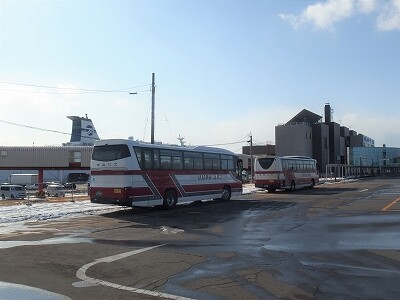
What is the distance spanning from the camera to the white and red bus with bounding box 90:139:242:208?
65.4 feet

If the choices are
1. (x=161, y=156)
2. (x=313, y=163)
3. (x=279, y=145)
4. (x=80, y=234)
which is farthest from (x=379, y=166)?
(x=80, y=234)

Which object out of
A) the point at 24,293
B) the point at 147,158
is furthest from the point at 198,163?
the point at 24,293

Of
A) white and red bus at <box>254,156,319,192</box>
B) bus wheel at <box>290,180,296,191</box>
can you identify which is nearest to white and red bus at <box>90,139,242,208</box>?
→ white and red bus at <box>254,156,319,192</box>

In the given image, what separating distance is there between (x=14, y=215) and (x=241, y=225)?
9.61 meters

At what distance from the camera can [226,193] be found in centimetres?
2789

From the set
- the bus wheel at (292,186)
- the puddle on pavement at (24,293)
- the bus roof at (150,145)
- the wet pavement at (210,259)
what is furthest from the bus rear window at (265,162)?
the puddle on pavement at (24,293)

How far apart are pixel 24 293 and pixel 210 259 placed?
3.78m

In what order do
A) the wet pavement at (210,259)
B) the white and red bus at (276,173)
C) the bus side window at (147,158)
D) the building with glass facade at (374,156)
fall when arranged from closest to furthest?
the wet pavement at (210,259)
the bus side window at (147,158)
the white and red bus at (276,173)
the building with glass facade at (374,156)

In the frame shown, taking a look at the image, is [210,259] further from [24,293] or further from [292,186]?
[292,186]

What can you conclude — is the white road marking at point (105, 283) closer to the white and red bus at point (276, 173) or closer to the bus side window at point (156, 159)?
the bus side window at point (156, 159)

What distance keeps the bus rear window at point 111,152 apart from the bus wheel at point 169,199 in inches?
130

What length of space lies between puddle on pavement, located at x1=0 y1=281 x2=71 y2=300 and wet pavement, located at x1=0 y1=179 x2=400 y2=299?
0.19 m

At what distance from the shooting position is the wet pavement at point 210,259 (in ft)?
22.8

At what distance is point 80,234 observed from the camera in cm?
1336
